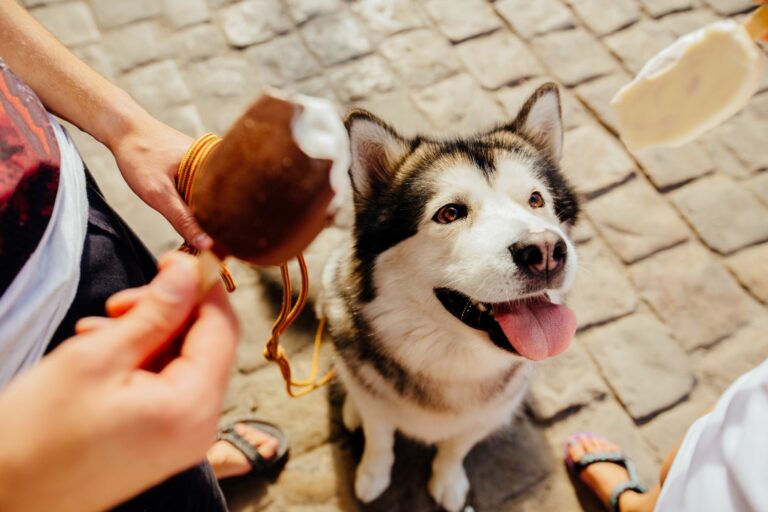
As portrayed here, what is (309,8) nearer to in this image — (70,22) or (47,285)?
(70,22)

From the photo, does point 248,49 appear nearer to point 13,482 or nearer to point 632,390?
point 632,390

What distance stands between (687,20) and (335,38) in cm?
277

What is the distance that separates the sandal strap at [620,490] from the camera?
247 centimetres

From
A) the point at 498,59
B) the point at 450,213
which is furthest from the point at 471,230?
the point at 498,59

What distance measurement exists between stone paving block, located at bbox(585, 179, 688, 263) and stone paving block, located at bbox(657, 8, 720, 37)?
4.93ft

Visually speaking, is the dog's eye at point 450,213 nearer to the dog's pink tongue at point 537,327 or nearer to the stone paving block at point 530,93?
the dog's pink tongue at point 537,327

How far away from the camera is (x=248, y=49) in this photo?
3.87m

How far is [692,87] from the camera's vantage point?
4.60 feet

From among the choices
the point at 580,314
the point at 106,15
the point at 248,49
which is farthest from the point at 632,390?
the point at 106,15

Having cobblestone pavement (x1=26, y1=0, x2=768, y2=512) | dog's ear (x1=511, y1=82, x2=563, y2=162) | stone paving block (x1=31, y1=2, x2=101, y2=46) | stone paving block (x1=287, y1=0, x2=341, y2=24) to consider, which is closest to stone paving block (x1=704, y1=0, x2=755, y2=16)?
cobblestone pavement (x1=26, y1=0, x2=768, y2=512)

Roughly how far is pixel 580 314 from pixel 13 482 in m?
2.89

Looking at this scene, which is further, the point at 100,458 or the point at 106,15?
the point at 106,15

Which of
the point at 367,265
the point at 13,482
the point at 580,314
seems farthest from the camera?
the point at 580,314

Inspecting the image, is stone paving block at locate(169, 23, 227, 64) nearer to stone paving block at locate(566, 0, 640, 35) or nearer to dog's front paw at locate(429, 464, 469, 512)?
→ stone paving block at locate(566, 0, 640, 35)
